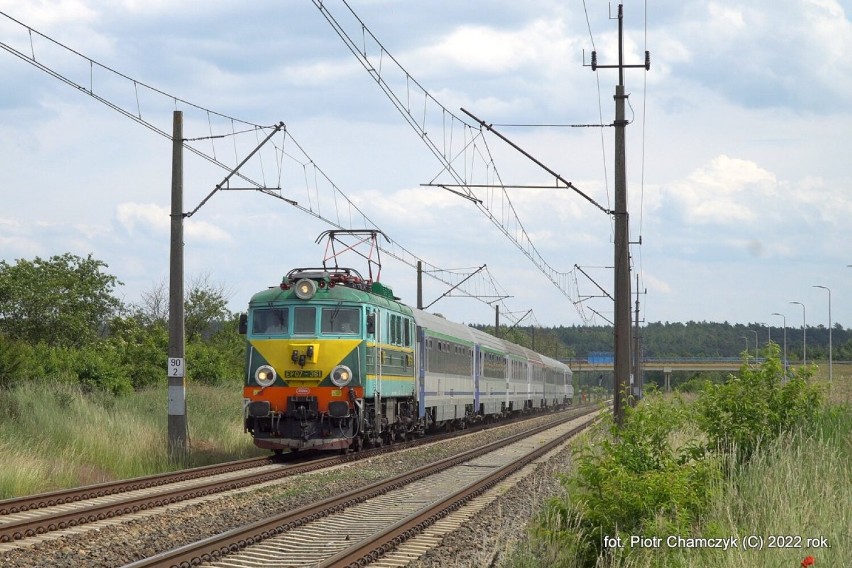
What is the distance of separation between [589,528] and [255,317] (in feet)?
44.0

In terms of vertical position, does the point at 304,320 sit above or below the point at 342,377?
above

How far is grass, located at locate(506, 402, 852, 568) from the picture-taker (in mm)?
8500

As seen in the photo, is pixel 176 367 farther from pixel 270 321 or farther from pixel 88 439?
pixel 88 439

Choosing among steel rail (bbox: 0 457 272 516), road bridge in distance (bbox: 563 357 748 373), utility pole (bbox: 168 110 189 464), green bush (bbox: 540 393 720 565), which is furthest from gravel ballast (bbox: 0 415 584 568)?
road bridge in distance (bbox: 563 357 748 373)

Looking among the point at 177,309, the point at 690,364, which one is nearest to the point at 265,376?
the point at 177,309

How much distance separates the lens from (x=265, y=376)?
72.7 feet

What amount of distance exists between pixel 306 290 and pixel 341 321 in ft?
3.09

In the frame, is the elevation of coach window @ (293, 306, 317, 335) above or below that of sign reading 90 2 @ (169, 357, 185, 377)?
above

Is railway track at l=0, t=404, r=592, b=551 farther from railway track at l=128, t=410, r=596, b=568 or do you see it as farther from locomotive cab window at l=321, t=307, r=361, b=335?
locomotive cab window at l=321, t=307, r=361, b=335

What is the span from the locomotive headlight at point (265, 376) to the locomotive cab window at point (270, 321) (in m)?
0.74

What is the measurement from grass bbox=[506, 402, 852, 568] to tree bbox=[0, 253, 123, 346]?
45447 millimetres

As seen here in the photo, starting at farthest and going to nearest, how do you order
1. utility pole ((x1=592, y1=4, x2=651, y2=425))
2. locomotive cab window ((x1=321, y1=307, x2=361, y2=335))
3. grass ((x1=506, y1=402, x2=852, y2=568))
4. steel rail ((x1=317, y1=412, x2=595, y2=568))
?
locomotive cab window ((x1=321, y1=307, x2=361, y2=335))
utility pole ((x1=592, y1=4, x2=651, y2=425))
steel rail ((x1=317, y1=412, x2=595, y2=568))
grass ((x1=506, y1=402, x2=852, y2=568))

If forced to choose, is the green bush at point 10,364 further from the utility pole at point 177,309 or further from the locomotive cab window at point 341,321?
the locomotive cab window at point 341,321

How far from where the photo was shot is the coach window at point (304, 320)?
2225cm
